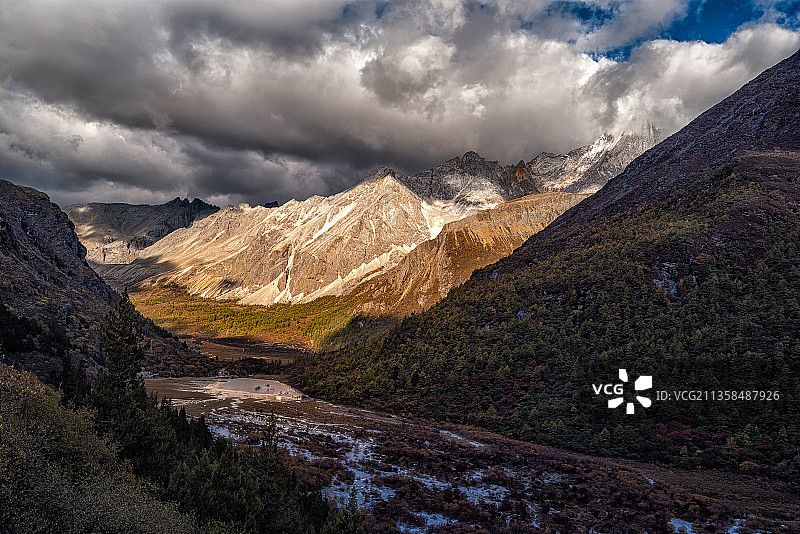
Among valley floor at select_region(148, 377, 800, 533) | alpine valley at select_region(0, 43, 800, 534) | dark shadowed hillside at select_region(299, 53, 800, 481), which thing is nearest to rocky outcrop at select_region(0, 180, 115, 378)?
alpine valley at select_region(0, 43, 800, 534)

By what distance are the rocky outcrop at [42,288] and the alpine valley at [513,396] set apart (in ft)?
1.92

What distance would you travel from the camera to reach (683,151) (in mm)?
90688

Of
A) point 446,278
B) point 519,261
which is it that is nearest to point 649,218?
point 519,261

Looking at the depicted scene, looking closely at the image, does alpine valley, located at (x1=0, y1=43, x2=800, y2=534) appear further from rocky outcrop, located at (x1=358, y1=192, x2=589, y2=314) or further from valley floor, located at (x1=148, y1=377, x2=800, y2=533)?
rocky outcrop, located at (x1=358, y1=192, x2=589, y2=314)

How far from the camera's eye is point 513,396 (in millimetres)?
49875

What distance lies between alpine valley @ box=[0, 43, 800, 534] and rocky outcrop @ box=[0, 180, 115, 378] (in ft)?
1.92

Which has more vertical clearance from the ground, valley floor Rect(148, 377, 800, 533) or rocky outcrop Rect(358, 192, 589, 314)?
rocky outcrop Rect(358, 192, 589, 314)

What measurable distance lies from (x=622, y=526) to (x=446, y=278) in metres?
131

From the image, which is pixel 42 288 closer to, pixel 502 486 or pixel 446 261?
pixel 502 486

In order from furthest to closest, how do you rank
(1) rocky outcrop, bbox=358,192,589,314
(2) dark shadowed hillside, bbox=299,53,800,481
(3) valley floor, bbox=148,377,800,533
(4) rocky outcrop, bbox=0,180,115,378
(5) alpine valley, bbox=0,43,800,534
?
(1) rocky outcrop, bbox=358,192,589,314
(4) rocky outcrop, bbox=0,180,115,378
(2) dark shadowed hillside, bbox=299,53,800,481
(3) valley floor, bbox=148,377,800,533
(5) alpine valley, bbox=0,43,800,534

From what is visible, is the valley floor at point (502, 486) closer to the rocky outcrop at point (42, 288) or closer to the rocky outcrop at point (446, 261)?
the rocky outcrop at point (42, 288)

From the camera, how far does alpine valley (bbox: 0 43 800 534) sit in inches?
750

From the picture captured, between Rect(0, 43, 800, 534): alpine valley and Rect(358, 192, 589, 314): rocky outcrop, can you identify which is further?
Rect(358, 192, 589, 314): rocky outcrop

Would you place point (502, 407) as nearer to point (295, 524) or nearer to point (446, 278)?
point (295, 524)
